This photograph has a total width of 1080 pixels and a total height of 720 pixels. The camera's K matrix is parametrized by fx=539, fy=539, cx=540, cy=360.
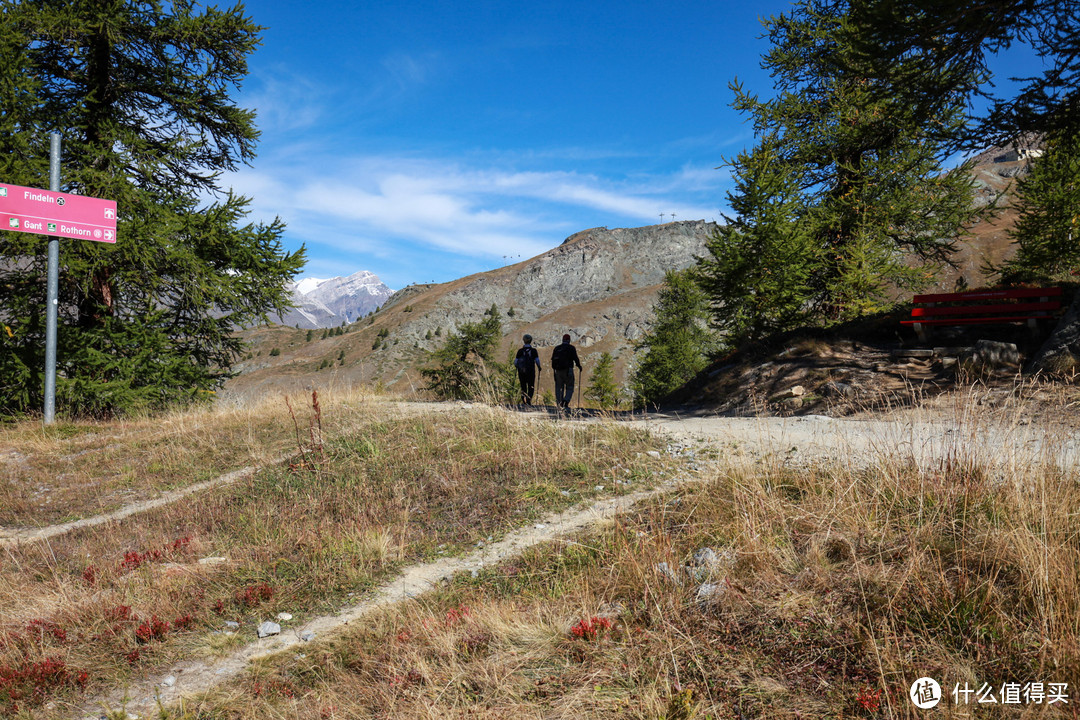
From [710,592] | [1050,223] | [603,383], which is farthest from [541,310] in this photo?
[710,592]

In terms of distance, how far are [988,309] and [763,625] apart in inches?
476

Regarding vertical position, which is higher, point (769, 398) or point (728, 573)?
point (769, 398)

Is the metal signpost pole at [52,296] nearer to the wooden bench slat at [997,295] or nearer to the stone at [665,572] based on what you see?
the stone at [665,572]

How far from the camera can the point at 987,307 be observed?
37.9ft

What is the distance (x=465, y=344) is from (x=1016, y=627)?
91.4 ft

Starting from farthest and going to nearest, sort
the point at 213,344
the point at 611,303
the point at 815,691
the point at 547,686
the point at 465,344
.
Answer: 1. the point at 611,303
2. the point at 465,344
3. the point at 213,344
4. the point at 547,686
5. the point at 815,691

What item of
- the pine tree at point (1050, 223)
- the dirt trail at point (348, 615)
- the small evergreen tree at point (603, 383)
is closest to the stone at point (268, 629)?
the dirt trail at point (348, 615)

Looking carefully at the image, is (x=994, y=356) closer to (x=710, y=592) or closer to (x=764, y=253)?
(x=764, y=253)

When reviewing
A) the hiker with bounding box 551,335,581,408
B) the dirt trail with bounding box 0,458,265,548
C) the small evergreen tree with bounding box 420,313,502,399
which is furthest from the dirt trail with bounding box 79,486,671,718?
the small evergreen tree with bounding box 420,313,502,399

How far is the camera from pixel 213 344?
14.8 metres

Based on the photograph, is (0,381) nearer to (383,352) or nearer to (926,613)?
(926,613)

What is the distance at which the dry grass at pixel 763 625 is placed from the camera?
8.48ft

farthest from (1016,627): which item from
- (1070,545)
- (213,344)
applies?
(213,344)

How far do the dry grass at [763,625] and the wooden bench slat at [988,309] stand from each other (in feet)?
30.4
